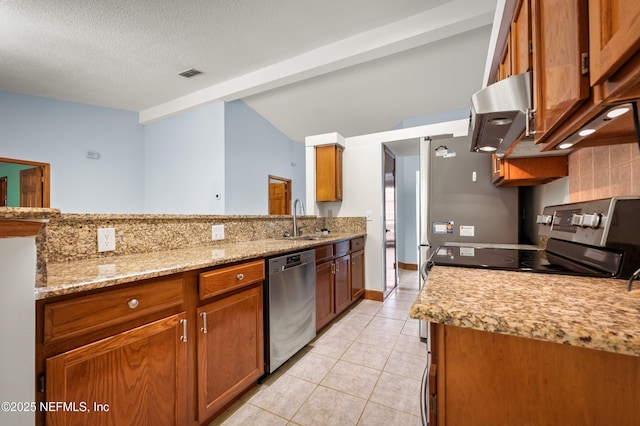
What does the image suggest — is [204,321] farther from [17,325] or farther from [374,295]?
[374,295]

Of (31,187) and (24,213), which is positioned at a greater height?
(31,187)

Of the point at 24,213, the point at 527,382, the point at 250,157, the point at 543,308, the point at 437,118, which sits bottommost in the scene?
the point at 527,382

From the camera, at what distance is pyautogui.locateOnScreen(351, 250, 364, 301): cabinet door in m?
3.11

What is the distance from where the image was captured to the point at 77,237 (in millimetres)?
1281

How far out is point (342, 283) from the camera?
282cm

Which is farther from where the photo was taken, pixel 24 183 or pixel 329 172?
pixel 24 183

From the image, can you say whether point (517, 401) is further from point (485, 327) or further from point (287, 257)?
point (287, 257)

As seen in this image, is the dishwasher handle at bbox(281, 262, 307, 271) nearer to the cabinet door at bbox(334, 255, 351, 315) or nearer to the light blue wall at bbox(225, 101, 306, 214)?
the cabinet door at bbox(334, 255, 351, 315)

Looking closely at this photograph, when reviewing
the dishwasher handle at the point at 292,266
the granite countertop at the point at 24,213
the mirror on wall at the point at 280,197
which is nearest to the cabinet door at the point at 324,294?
the dishwasher handle at the point at 292,266

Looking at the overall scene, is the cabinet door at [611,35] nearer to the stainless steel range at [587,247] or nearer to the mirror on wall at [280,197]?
the stainless steel range at [587,247]

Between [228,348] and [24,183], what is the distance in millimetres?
5359

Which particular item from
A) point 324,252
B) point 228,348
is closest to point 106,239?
point 228,348

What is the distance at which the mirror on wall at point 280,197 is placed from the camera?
651 centimetres

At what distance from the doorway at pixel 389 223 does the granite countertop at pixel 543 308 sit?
2.58 m
